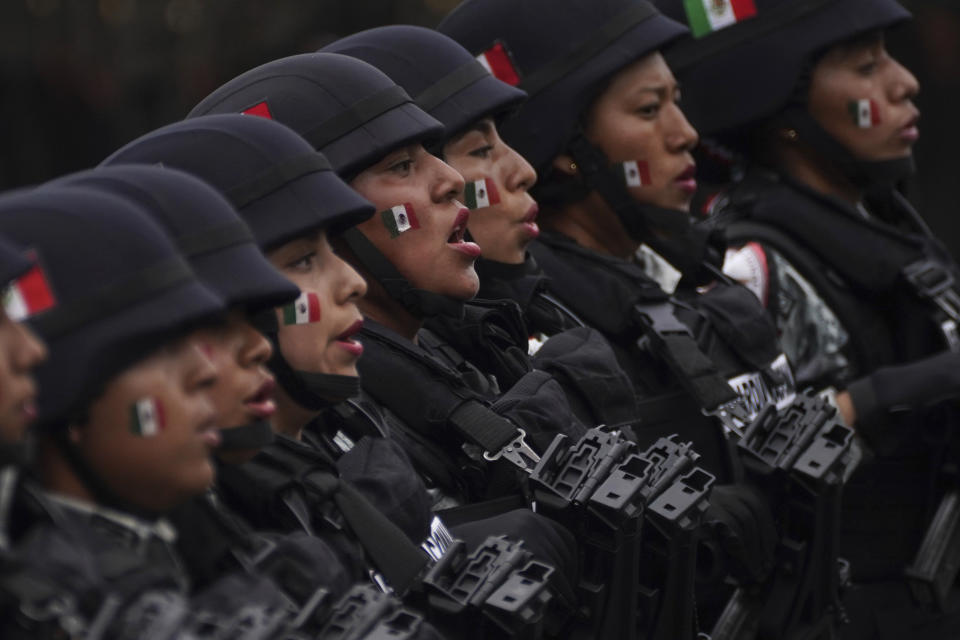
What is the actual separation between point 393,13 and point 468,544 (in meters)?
10.4

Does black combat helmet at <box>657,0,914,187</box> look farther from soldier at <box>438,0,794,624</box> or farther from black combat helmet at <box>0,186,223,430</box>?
black combat helmet at <box>0,186,223,430</box>

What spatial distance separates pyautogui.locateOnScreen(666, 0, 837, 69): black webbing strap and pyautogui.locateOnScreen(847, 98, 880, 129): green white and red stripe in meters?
0.35

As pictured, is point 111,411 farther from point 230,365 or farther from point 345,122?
point 345,122

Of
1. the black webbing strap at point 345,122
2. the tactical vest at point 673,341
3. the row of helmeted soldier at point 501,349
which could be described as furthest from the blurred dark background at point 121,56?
the black webbing strap at point 345,122

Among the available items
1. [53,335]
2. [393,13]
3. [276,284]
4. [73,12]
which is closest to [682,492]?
[276,284]

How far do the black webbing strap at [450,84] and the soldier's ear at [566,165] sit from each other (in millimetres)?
861

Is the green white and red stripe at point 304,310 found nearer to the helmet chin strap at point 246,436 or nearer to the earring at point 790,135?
the helmet chin strap at point 246,436

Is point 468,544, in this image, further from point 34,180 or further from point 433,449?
point 34,180

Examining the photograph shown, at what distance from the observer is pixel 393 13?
1453cm

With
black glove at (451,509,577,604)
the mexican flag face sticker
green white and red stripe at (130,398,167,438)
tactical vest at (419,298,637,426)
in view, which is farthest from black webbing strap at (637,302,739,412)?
the mexican flag face sticker

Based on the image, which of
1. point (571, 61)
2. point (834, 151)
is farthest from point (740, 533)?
point (834, 151)

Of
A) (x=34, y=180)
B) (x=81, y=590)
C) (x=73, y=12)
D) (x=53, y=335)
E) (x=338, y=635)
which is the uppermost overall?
(x=53, y=335)

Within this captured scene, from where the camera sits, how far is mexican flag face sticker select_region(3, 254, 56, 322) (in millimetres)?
3189

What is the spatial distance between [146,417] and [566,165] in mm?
3183
